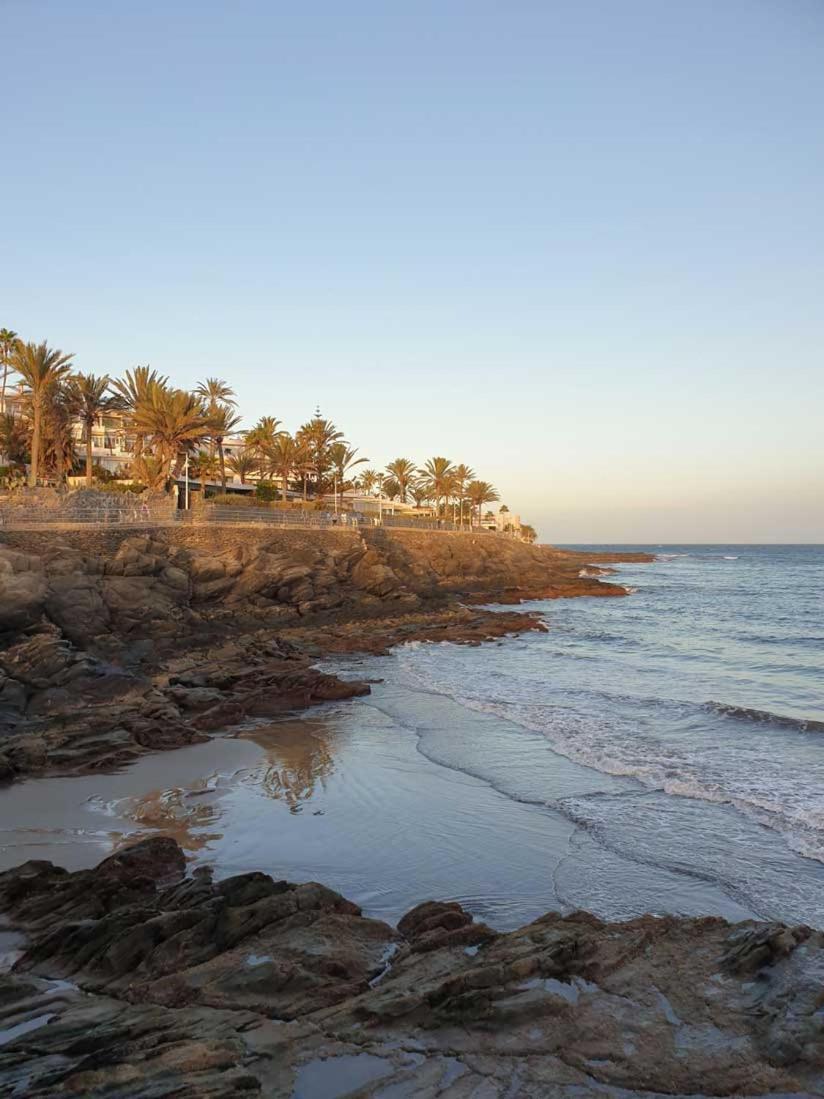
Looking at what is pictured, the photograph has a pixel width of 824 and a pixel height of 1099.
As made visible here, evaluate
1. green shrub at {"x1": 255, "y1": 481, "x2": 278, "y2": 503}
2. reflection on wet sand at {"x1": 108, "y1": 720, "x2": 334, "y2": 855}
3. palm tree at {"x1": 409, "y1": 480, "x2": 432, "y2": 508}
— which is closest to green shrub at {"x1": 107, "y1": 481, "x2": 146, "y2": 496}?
green shrub at {"x1": 255, "y1": 481, "x2": 278, "y2": 503}

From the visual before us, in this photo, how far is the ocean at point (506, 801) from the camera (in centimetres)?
1045

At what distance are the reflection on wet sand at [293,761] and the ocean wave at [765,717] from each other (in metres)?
11.3

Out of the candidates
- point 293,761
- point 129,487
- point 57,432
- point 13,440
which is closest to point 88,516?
point 129,487

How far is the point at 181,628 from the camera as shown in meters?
31.5

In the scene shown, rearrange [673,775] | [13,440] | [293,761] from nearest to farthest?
[673,775] < [293,761] < [13,440]

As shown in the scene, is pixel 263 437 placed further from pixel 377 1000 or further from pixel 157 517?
pixel 377 1000

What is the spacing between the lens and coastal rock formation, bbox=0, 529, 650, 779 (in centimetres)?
1847

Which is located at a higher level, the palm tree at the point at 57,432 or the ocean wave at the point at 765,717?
the palm tree at the point at 57,432

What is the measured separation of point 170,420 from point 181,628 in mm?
21510

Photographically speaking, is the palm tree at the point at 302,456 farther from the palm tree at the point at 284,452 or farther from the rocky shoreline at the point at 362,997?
the rocky shoreline at the point at 362,997

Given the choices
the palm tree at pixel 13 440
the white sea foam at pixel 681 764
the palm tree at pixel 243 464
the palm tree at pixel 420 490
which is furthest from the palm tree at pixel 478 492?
the white sea foam at pixel 681 764

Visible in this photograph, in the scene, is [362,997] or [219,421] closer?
[362,997]

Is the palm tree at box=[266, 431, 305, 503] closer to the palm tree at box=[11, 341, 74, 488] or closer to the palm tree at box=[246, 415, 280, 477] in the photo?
the palm tree at box=[246, 415, 280, 477]

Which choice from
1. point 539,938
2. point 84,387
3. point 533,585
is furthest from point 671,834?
point 533,585
